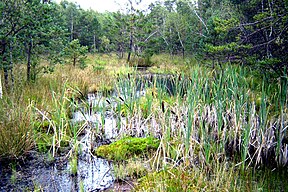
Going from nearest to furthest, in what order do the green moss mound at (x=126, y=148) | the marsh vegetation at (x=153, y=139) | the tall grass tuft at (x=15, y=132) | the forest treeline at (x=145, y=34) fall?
1. the marsh vegetation at (x=153, y=139)
2. the tall grass tuft at (x=15, y=132)
3. the green moss mound at (x=126, y=148)
4. the forest treeline at (x=145, y=34)

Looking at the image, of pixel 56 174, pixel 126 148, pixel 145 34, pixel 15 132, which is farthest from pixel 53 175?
pixel 145 34

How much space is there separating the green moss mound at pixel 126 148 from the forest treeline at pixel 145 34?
272cm

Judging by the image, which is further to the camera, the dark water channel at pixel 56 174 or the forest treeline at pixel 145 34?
the forest treeline at pixel 145 34

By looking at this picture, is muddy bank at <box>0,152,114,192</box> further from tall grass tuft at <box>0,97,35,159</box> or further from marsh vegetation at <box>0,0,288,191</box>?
tall grass tuft at <box>0,97,35,159</box>

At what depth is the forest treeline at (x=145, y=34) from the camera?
5.86 m

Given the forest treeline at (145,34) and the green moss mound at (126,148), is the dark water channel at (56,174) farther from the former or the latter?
the forest treeline at (145,34)

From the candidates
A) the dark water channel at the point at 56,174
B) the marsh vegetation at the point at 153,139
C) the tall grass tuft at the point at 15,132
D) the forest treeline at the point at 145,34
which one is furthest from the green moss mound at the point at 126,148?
the forest treeline at the point at 145,34

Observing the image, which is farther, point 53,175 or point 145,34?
point 145,34

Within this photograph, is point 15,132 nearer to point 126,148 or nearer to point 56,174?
point 56,174

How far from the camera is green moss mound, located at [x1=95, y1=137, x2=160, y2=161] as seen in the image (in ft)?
12.8

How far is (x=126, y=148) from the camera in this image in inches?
158

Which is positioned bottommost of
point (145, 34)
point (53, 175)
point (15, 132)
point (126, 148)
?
point (53, 175)

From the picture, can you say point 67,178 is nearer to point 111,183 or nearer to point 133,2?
point 111,183

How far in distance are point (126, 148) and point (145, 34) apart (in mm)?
14933
